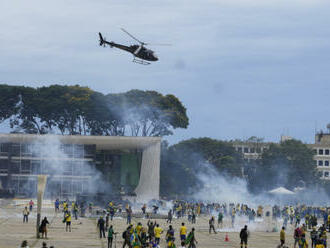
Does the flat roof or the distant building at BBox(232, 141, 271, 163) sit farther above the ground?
the distant building at BBox(232, 141, 271, 163)

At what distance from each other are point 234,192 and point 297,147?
24159 millimetres

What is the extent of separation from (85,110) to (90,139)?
22594 mm

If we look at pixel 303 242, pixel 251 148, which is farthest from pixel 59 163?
pixel 251 148

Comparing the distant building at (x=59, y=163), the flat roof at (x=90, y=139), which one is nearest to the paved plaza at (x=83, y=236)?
the distant building at (x=59, y=163)

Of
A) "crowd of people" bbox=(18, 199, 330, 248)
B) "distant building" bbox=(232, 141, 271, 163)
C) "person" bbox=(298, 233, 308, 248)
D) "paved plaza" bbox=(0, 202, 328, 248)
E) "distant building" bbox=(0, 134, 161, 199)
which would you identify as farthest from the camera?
"distant building" bbox=(232, 141, 271, 163)

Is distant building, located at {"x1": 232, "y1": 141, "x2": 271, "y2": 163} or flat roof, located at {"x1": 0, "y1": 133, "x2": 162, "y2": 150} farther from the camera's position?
distant building, located at {"x1": 232, "y1": 141, "x2": 271, "y2": 163}

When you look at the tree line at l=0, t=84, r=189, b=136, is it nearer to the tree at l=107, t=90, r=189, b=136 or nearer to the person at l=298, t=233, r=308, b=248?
the tree at l=107, t=90, r=189, b=136

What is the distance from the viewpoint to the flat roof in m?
95.8

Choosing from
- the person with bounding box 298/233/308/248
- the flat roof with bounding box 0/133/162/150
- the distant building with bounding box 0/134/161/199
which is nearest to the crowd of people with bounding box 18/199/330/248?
the person with bounding box 298/233/308/248

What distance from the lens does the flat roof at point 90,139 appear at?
95750 millimetres

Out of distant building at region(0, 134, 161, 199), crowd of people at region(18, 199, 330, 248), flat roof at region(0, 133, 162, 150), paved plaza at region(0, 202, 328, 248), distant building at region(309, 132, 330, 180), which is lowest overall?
paved plaza at region(0, 202, 328, 248)

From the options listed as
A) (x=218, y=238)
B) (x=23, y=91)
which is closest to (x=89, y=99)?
(x=23, y=91)

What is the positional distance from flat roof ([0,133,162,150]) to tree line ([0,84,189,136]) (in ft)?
61.9

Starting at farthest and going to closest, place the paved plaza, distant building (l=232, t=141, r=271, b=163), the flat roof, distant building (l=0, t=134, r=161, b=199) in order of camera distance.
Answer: distant building (l=232, t=141, r=271, b=163) → distant building (l=0, t=134, r=161, b=199) → the flat roof → the paved plaza
